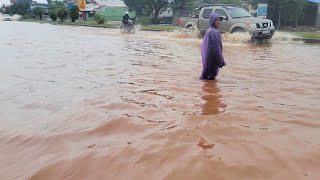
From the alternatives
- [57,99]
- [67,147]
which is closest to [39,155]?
[67,147]

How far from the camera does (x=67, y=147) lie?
13.5ft

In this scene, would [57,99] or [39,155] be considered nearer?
[39,155]

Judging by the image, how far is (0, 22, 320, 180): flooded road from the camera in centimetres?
360

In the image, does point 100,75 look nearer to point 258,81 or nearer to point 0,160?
point 258,81

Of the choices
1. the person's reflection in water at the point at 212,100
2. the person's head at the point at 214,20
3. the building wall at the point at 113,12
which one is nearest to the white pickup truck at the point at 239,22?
the person's head at the point at 214,20

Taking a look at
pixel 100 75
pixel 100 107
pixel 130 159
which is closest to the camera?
pixel 130 159

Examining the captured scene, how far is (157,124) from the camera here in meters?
4.88

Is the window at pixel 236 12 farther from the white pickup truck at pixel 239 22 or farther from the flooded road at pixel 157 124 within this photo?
the flooded road at pixel 157 124

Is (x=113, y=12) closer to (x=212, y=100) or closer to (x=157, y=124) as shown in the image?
(x=212, y=100)

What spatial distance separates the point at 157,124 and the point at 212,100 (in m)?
1.66

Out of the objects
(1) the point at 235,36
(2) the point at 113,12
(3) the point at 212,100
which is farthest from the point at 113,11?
(3) the point at 212,100

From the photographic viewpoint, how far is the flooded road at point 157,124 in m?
3.60

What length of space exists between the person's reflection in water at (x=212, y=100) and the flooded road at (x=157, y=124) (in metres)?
0.01

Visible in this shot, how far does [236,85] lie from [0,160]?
4.88 metres
